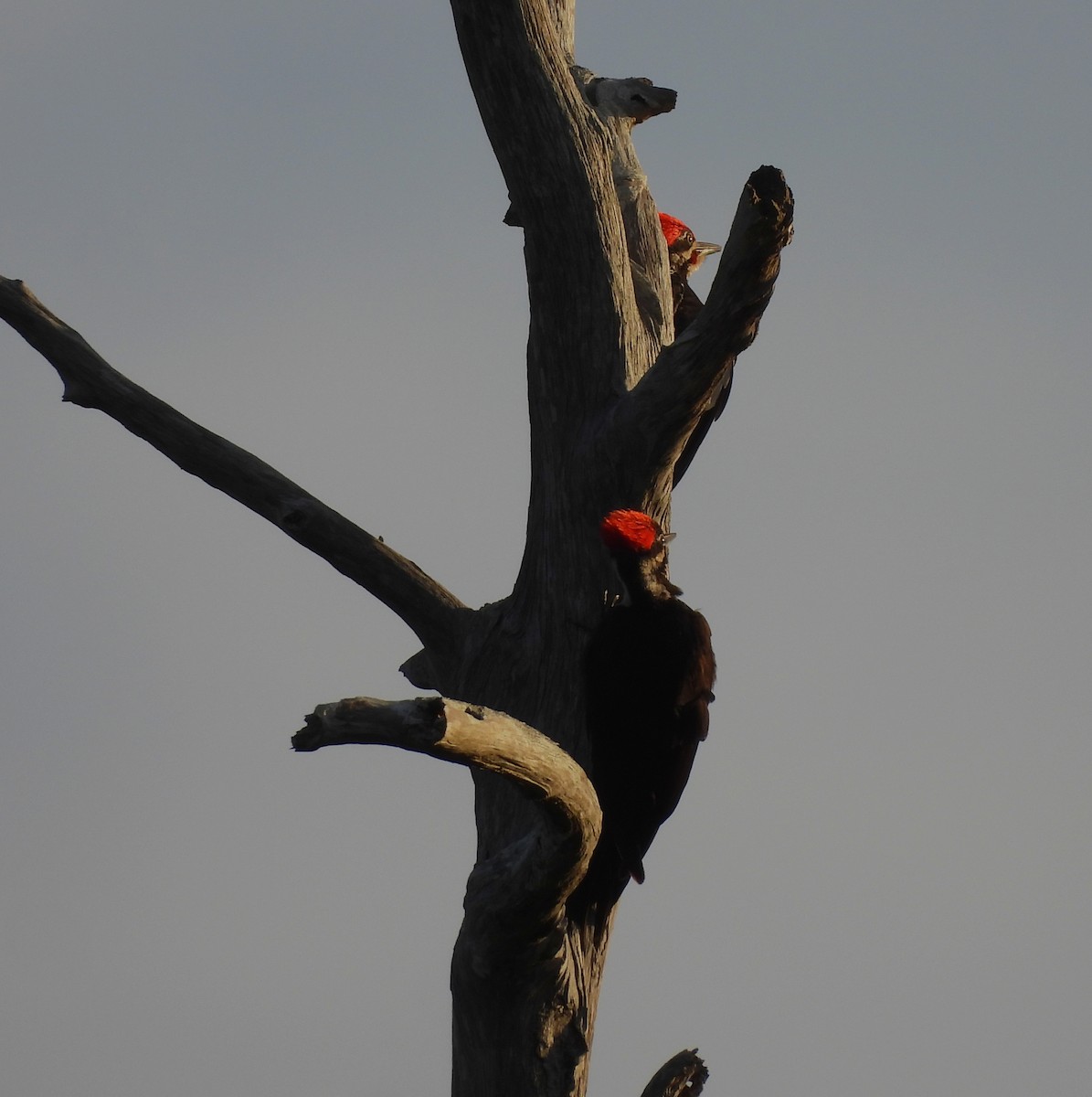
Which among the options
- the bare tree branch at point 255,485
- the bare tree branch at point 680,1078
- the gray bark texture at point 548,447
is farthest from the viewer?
the bare tree branch at point 255,485

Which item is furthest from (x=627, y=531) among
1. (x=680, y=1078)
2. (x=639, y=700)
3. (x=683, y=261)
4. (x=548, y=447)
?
(x=683, y=261)

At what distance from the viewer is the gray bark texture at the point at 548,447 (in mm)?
3822

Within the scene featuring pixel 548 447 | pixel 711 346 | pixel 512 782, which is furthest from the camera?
pixel 548 447

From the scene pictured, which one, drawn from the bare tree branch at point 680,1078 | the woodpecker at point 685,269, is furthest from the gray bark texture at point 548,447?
the woodpecker at point 685,269

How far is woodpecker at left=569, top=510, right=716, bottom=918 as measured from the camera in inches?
164

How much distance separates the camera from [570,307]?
441cm

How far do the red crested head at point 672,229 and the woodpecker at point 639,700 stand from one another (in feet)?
6.65

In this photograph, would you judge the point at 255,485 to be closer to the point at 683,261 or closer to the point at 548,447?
the point at 548,447

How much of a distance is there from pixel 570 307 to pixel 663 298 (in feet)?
1.53

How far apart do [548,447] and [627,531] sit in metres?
0.42

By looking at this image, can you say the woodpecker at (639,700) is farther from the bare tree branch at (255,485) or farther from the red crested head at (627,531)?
the bare tree branch at (255,485)

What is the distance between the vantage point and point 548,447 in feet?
14.3

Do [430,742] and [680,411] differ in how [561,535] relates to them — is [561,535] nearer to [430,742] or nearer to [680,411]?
[680,411]

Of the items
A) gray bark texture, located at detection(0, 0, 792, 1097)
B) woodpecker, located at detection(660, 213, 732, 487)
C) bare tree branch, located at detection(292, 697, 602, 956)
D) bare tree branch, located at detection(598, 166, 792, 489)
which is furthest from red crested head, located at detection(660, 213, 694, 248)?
bare tree branch, located at detection(292, 697, 602, 956)
